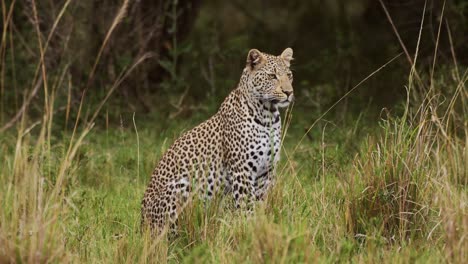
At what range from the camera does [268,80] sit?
6.62 metres

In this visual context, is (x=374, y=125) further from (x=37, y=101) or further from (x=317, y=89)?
(x=37, y=101)

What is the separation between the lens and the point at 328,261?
5.04 meters

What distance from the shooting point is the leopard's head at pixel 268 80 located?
21.6 ft

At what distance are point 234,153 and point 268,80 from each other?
1.73ft

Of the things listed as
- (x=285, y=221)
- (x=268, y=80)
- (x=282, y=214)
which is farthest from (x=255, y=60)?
(x=285, y=221)

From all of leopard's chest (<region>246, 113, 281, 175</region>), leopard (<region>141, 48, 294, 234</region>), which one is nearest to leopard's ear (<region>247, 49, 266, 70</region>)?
leopard (<region>141, 48, 294, 234</region>)

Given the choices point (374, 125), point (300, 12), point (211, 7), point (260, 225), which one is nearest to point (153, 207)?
point (260, 225)

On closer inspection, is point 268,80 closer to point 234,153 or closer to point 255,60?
point 255,60

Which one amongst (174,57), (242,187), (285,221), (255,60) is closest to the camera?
(285,221)

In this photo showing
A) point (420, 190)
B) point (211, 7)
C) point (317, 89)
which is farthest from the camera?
point (211, 7)

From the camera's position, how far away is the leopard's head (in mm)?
6578

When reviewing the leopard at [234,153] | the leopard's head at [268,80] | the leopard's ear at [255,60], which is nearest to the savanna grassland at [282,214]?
the leopard at [234,153]

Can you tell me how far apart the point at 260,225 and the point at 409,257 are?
2.35 feet

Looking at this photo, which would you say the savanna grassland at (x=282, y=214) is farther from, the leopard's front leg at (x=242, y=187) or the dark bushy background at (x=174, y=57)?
the dark bushy background at (x=174, y=57)
